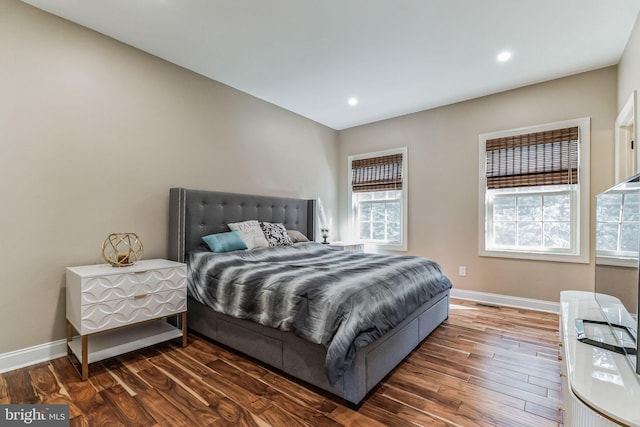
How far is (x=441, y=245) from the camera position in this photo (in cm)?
418

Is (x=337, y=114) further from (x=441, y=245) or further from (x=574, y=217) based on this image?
(x=574, y=217)

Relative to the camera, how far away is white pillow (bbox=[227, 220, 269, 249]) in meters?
3.22

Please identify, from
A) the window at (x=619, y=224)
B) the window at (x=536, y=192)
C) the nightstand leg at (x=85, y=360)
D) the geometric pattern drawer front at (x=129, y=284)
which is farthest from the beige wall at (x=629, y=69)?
the nightstand leg at (x=85, y=360)

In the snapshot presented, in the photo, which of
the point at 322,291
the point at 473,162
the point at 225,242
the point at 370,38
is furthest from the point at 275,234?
the point at 473,162

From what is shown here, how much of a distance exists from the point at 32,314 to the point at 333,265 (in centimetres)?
230

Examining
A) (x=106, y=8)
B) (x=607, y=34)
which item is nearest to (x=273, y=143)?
(x=106, y=8)

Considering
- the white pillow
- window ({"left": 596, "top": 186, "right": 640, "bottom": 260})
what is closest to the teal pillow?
the white pillow

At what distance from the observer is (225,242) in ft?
9.87

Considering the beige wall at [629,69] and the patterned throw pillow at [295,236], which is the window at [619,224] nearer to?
the beige wall at [629,69]

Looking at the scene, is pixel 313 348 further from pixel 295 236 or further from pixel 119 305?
pixel 295 236

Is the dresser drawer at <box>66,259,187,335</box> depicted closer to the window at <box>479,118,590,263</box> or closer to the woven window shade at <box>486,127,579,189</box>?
the window at <box>479,118,590,263</box>

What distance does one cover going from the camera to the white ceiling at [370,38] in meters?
2.28

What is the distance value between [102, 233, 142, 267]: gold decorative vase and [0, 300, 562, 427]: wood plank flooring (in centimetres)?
80

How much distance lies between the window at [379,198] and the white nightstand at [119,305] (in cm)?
312
